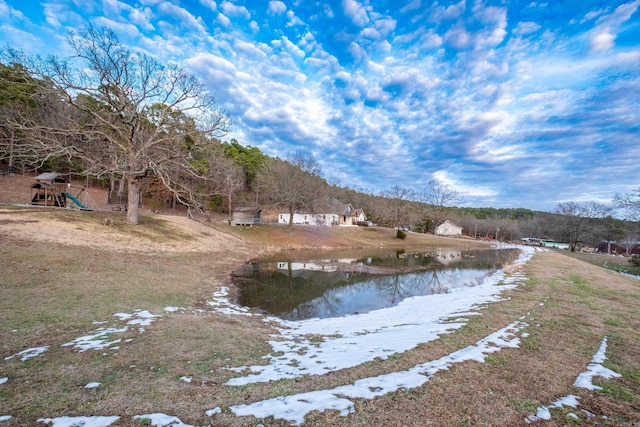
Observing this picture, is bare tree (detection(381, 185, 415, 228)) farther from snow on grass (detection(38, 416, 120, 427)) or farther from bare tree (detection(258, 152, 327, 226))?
snow on grass (detection(38, 416, 120, 427))

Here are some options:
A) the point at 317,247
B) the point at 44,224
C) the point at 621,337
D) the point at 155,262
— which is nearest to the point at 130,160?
the point at 44,224

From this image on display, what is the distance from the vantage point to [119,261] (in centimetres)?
1318

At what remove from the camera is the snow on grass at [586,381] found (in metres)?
3.51

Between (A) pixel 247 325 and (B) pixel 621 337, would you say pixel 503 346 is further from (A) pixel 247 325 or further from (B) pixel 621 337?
(A) pixel 247 325

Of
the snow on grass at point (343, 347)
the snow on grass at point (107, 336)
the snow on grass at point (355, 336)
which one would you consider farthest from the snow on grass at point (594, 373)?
the snow on grass at point (107, 336)

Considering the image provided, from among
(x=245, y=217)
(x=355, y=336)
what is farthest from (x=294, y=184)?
(x=355, y=336)

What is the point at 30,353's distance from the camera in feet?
15.7

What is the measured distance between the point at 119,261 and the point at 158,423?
12.6 m

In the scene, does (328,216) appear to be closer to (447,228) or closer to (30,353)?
(447,228)

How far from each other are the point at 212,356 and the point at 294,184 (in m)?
34.6

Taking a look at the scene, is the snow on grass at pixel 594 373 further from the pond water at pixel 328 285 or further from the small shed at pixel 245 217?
the small shed at pixel 245 217

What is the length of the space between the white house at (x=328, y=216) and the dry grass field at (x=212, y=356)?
37.3 meters

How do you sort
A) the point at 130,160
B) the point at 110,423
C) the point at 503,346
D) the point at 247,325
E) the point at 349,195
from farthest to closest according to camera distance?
the point at 349,195 < the point at 130,160 < the point at 247,325 < the point at 503,346 < the point at 110,423

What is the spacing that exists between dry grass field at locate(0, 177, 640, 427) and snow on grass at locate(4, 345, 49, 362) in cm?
→ 10
